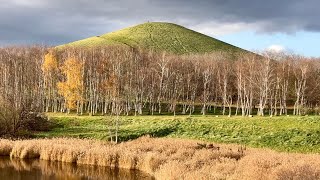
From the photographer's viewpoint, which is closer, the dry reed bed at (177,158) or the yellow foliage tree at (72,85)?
the dry reed bed at (177,158)

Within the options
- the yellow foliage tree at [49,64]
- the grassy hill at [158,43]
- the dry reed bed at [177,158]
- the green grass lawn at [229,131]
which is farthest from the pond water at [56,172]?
the grassy hill at [158,43]

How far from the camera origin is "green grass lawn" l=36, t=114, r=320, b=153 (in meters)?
45.1

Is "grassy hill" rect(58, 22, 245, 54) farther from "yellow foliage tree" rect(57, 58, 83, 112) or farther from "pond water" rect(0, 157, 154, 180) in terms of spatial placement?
"pond water" rect(0, 157, 154, 180)

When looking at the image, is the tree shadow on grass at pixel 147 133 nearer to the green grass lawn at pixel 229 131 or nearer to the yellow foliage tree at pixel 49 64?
the green grass lawn at pixel 229 131

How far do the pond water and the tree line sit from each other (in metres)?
46.2

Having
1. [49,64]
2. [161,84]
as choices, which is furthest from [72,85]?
[161,84]

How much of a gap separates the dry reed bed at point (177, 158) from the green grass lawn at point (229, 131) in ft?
26.2

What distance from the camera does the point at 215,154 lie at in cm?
3388

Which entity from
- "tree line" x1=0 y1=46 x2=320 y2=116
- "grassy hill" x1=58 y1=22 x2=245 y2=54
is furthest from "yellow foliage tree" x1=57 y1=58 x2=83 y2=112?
"grassy hill" x1=58 y1=22 x2=245 y2=54

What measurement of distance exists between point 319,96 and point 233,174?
266ft

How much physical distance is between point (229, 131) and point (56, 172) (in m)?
25.1

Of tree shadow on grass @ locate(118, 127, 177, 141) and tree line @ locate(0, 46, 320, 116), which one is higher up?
tree line @ locate(0, 46, 320, 116)

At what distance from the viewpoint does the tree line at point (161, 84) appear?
287 ft

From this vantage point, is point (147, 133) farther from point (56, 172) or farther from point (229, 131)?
point (56, 172)
